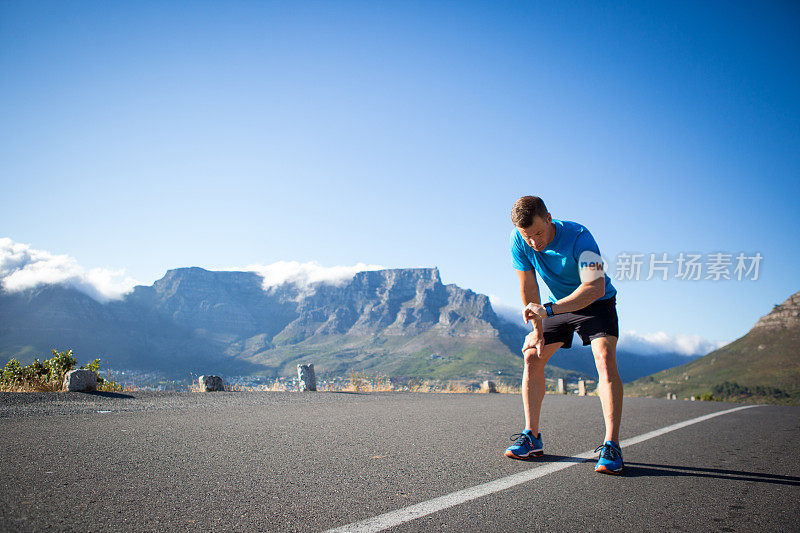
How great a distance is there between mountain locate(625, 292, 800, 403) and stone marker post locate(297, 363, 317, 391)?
97.1 m

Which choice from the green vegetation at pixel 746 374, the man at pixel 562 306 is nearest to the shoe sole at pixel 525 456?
the man at pixel 562 306

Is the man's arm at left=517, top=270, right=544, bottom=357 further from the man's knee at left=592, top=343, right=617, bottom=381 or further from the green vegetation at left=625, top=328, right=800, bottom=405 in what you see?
the green vegetation at left=625, top=328, right=800, bottom=405

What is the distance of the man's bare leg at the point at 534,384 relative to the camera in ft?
12.5

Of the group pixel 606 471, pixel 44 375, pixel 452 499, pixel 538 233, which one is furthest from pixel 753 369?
pixel 452 499

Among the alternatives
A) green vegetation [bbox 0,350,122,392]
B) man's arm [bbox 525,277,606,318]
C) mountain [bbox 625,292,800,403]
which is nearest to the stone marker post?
green vegetation [bbox 0,350,122,392]

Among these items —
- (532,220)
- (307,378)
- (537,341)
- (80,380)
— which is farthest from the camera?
(307,378)

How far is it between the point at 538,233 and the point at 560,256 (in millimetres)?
309

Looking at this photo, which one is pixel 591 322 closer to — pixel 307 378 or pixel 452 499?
pixel 452 499

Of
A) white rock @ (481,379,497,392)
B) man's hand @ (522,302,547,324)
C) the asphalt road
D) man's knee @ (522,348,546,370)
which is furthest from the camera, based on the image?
white rock @ (481,379,497,392)

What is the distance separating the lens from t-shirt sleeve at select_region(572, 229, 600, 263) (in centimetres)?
356

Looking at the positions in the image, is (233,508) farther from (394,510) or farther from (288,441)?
(288,441)

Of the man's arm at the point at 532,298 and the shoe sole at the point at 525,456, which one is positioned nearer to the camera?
the shoe sole at the point at 525,456

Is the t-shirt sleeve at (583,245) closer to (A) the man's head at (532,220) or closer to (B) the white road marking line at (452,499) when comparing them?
(A) the man's head at (532,220)

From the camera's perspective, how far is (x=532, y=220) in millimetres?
3426
